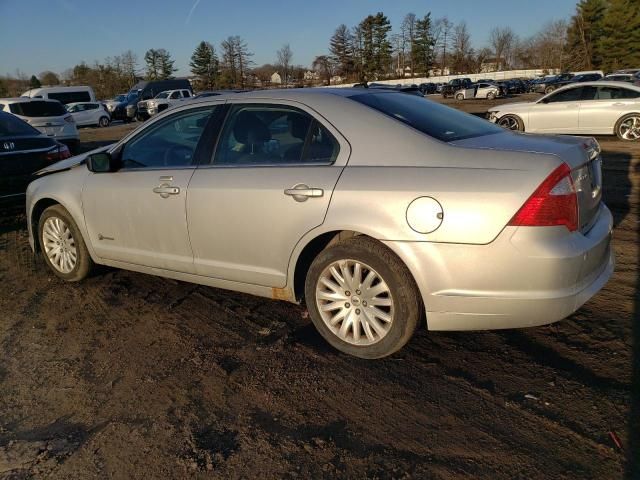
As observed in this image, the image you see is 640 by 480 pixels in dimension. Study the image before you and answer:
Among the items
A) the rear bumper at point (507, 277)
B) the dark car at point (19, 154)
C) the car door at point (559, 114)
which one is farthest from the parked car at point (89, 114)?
the rear bumper at point (507, 277)

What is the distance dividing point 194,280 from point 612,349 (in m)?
2.85

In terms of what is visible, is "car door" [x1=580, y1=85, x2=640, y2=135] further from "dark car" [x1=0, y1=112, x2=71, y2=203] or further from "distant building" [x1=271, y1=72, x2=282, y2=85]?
"distant building" [x1=271, y1=72, x2=282, y2=85]

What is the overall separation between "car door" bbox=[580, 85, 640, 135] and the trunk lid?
11032mm

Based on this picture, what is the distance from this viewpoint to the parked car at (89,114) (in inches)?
1139

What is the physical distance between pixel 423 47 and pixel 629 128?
3620 inches

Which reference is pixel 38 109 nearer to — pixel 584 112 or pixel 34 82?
pixel 584 112

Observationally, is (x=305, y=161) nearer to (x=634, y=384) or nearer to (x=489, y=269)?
(x=489, y=269)

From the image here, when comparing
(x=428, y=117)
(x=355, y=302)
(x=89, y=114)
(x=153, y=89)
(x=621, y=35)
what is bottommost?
(x=355, y=302)

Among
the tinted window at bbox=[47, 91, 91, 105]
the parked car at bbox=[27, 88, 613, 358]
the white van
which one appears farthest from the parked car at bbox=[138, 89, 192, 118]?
the parked car at bbox=[27, 88, 613, 358]

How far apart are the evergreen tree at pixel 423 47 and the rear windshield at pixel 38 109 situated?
3558 inches

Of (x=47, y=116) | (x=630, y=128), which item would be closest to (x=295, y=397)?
(x=630, y=128)

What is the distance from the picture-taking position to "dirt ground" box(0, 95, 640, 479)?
93.4 inches

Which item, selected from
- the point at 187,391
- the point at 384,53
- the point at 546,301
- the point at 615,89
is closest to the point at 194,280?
the point at 187,391

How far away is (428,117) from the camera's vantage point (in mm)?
3498
